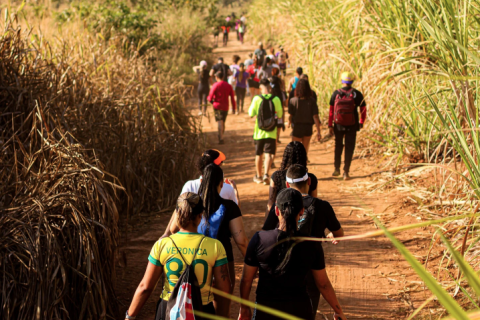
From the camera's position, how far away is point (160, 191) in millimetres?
7980

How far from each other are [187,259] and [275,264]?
22.0 inches

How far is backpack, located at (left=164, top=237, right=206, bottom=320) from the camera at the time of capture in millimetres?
3002

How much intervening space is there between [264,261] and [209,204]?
35.7 inches

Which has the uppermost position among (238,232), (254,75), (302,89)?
(254,75)

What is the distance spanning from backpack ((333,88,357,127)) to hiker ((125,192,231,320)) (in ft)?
18.2

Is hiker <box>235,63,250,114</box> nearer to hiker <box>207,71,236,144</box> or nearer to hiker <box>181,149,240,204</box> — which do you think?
hiker <box>207,71,236,144</box>

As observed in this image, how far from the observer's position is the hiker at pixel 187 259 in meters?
3.12

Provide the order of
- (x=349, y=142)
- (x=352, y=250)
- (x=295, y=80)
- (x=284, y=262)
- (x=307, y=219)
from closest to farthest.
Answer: (x=284, y=262), (x=307, y=219), (x=352, y=250), (x=349, y=142), (x=295, y=80)

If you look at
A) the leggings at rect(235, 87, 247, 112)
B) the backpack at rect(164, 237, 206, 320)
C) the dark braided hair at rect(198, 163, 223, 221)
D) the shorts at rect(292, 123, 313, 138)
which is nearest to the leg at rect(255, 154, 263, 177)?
the shorts at rect(292, 123, 313, 138)

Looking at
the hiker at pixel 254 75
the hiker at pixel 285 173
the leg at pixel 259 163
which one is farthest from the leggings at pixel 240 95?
the hiker at pixel 285 173

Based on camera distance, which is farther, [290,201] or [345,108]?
[345,108]

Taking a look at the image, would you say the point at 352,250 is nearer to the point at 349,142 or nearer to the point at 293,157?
the point at 293,157

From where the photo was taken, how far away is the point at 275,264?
10.4ft

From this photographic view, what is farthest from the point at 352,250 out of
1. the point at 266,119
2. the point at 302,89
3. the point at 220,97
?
the point at 220,97
